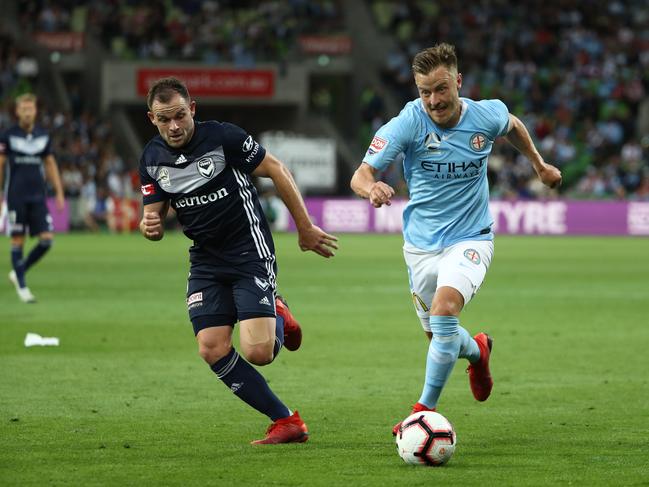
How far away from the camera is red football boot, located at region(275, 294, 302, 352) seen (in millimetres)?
7855

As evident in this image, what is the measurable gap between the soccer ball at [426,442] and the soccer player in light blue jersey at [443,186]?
0.59 meters

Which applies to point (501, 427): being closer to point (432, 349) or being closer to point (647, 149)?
point (432, 349)

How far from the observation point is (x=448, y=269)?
24.4 ft

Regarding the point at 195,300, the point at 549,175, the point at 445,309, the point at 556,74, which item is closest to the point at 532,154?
the point at 549,175

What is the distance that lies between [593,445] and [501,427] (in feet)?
2.69

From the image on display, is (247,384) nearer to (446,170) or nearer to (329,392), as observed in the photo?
(446,170)

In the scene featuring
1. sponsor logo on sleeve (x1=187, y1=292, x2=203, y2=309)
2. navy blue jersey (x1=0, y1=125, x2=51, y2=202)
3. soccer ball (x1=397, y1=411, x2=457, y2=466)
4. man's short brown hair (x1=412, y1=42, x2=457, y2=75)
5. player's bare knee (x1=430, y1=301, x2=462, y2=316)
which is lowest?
navy blue jersey (x1=0, y1=125, x2=51, y2=202)

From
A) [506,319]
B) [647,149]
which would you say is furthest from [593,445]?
[647,149]

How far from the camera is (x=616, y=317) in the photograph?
15.0m

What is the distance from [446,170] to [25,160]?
9951 mm

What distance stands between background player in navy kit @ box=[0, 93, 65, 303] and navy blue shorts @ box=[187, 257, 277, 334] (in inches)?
367

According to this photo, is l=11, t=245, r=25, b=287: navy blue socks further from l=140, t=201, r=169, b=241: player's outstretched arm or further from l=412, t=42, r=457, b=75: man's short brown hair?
l=412, t=42, r=457, b=75: man's short brown hair

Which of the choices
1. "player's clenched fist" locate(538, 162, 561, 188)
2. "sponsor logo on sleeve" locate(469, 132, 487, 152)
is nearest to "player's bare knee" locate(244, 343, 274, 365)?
"sponsor logo on sleeve" locate(469, 132, 487, 152)

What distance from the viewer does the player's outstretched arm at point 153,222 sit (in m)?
7.11
